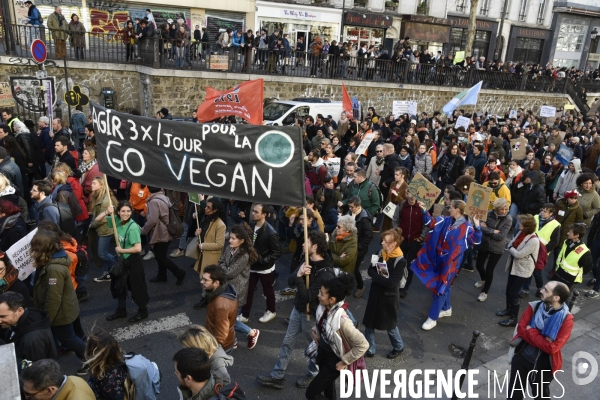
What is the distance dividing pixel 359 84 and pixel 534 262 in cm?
1622

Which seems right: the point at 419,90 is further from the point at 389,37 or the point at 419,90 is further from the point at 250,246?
the point at 250,246

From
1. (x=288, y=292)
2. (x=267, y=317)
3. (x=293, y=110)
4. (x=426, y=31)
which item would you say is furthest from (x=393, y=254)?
(x=426, y=31)

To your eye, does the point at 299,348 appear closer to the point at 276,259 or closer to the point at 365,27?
the point at 276,259

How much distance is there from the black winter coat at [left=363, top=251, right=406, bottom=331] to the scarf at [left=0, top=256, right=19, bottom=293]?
3.53m

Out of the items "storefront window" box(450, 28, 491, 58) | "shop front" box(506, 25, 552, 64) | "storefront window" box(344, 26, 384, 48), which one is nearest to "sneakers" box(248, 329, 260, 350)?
"storefront window" box(344, 26, 384, 48)

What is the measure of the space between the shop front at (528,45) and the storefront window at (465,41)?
2.04 meters

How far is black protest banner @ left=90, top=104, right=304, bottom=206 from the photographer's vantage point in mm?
4410

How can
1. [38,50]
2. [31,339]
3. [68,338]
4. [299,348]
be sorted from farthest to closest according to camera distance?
[38,50], [299,348], [68,338], [31,339]

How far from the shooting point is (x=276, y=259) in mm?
6902

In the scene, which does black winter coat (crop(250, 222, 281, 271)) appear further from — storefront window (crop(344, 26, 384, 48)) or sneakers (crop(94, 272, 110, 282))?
storefront window (crop(344, 26, 384, 48))

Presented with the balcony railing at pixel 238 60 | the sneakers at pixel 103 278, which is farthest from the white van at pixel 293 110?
the sneakers at pixel 103 278

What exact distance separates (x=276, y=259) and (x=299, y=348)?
1.54 m

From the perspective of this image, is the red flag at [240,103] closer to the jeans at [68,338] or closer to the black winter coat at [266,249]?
the black winter coat at [266,249]

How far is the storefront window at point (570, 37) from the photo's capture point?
38619 mm
